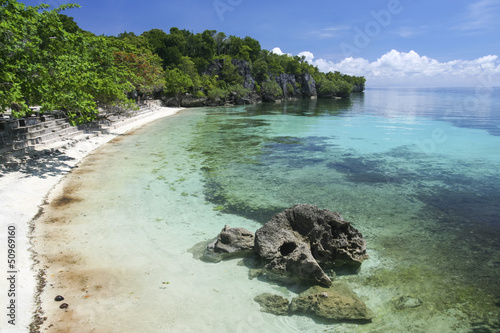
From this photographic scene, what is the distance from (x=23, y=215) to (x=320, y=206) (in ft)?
32.2

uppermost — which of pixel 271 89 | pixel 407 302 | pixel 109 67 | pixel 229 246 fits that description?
pixel 271 89

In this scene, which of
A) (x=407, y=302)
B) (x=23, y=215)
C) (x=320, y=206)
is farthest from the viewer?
(x=320, y=206)

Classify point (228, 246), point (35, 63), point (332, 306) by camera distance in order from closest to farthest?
point (332, 306) → point (228, 246) → point (35, 63)

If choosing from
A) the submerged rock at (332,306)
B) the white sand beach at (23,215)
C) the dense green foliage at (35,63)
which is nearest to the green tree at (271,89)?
the white sand beach at (23,215)

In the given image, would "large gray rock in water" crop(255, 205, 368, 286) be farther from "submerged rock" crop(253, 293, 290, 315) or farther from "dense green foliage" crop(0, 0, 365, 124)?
"dense green foliage" crop(0, 0, 365, 124)

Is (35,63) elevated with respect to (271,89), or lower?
lower

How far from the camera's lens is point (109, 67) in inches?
1094

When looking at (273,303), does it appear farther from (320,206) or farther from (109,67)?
(109,67)

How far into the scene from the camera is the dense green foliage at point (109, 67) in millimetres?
13109

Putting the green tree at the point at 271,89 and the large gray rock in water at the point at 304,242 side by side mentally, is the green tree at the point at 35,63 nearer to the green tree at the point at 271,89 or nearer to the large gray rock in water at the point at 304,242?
the large gray rock in water at the point at 304,242

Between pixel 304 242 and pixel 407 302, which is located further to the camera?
pixel 304 242

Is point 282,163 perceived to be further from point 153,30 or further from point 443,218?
point 153,30

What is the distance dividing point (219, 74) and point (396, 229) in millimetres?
81886

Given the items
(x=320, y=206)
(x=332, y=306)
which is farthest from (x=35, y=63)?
(x=332, y=306)
